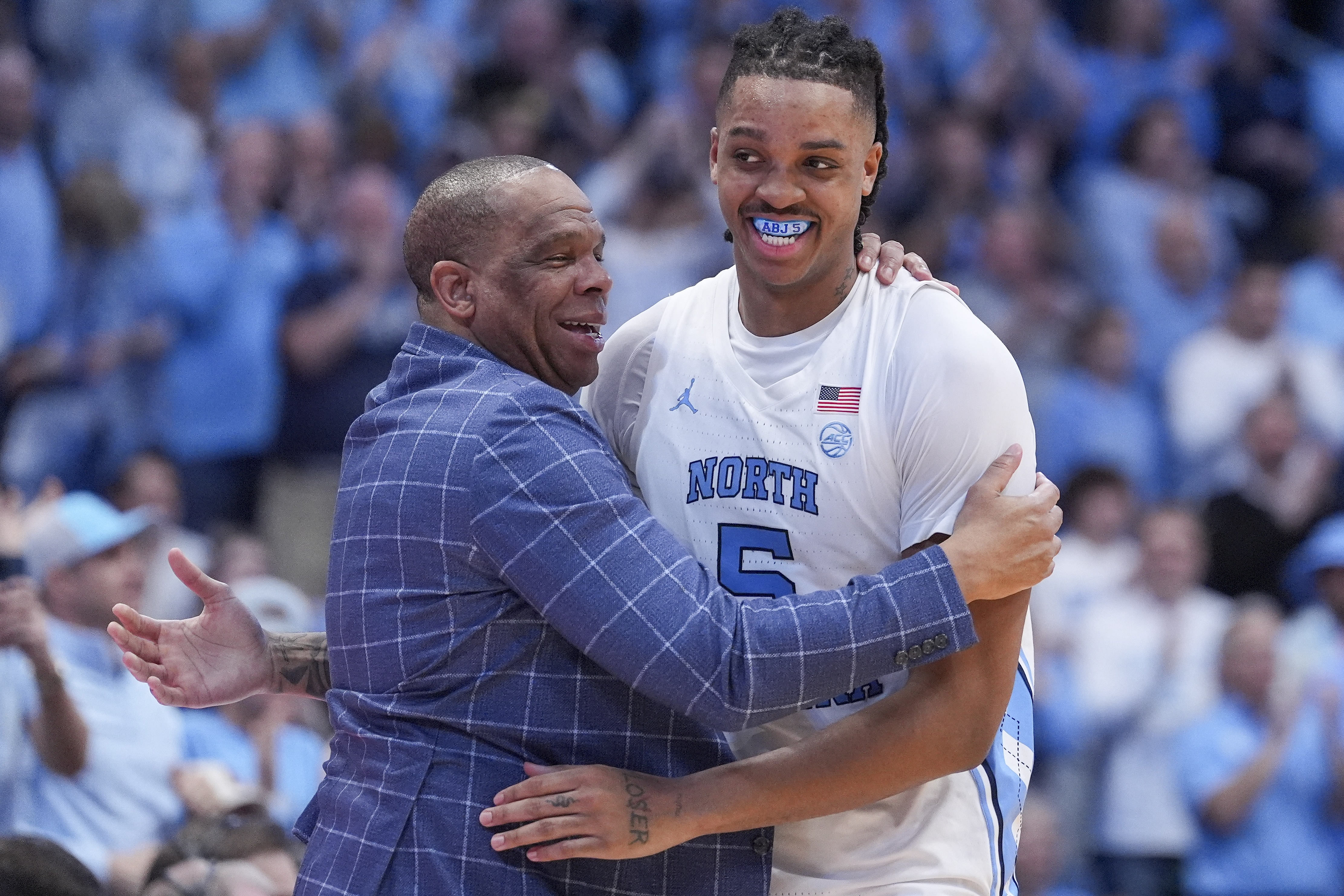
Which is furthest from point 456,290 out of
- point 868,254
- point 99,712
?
point 99,712

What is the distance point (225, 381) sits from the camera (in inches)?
299

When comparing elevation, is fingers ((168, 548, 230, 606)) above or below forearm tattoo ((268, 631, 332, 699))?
above

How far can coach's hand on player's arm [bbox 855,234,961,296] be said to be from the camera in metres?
3.42

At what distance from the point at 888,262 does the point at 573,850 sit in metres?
1.41

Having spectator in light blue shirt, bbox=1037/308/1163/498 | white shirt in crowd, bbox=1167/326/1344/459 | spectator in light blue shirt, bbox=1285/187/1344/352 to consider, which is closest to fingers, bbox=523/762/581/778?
spectator in light blue shirt, bbox=1037/308/1163/498

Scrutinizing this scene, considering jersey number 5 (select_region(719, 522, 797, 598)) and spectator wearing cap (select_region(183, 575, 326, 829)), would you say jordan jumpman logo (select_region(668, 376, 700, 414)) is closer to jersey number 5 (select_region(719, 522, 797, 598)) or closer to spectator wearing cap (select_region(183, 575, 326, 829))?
jersey number 5 (select_region(719, 522, 797, 598))

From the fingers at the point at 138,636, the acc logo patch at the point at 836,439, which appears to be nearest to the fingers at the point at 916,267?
the acc logo patch at the point at 836,439

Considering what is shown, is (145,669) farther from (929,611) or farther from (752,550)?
(929,611)

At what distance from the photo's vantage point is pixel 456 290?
322 centimetres

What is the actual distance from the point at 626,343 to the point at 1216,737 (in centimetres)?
461

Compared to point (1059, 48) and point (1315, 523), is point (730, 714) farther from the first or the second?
point (1059, 48)

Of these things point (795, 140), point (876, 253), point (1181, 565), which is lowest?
point (1181, 565)

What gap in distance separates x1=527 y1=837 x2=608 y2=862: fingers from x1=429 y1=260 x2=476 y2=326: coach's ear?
1027 mm

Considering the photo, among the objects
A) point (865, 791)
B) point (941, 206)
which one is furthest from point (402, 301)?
point (865, 791)
